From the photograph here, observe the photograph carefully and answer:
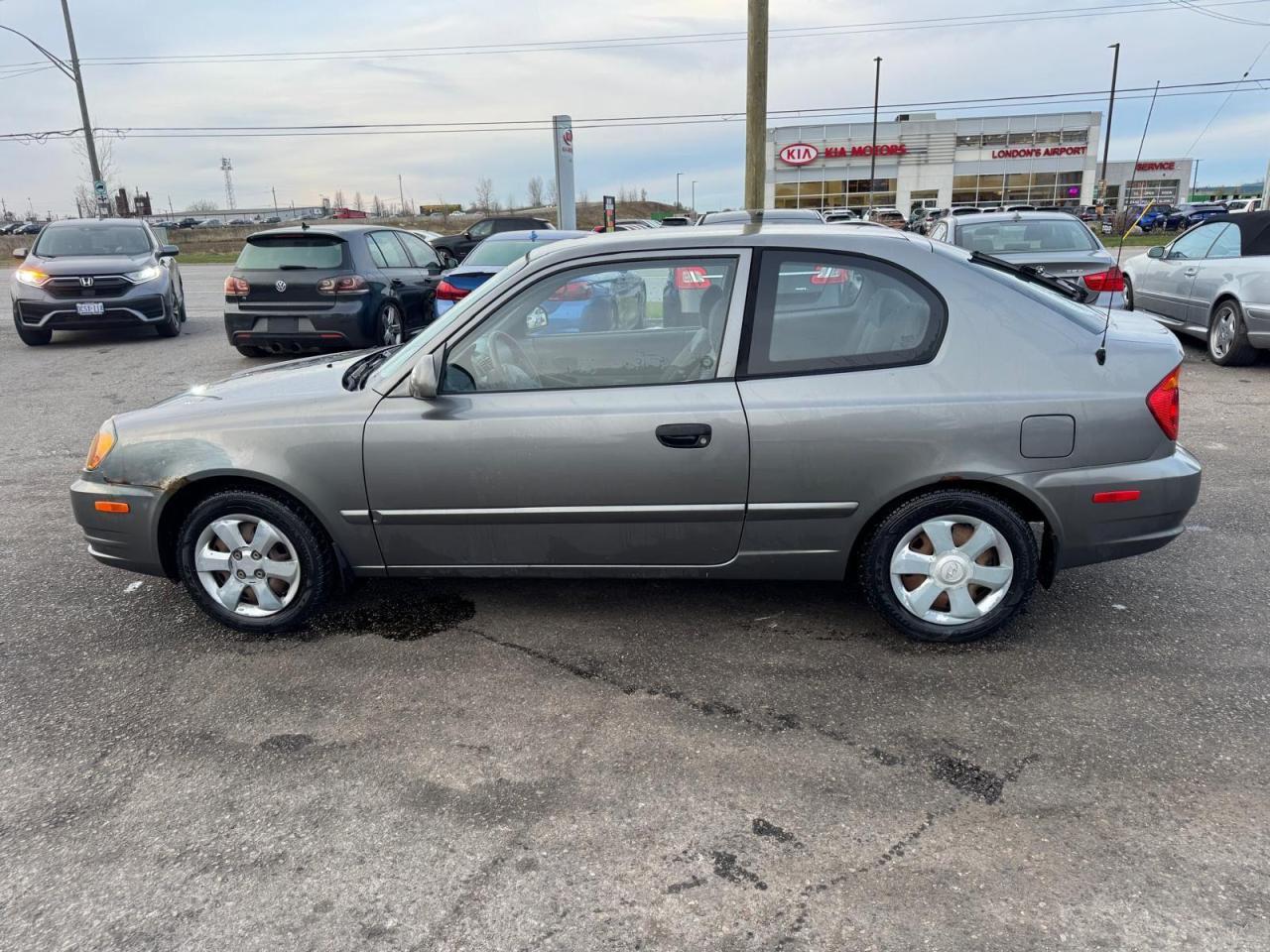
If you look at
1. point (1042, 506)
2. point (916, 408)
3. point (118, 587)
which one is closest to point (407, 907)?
point (916, 408)

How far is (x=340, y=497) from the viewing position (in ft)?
11.7

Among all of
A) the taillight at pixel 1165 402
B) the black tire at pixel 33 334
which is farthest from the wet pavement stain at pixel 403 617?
the black tire at pixel 33 334

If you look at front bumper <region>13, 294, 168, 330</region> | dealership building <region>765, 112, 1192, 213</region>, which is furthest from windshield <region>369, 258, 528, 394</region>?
dealership building <region>765, 112, 1192, 213</region>

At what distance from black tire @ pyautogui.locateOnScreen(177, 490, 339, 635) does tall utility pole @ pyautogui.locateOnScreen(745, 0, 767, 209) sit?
10.1 m

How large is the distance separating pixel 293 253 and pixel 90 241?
14.8 feet

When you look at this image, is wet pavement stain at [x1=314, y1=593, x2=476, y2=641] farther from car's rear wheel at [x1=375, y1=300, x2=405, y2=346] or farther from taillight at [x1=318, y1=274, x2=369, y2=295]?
taillight at [x1=318, y1=274, x2=369, y2=295]

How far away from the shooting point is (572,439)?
3414mm

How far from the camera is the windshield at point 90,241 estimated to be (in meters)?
12.2

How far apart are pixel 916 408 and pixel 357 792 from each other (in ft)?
7.68

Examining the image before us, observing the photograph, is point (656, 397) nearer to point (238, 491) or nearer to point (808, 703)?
point (808, 703)

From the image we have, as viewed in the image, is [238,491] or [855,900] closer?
[855,900]

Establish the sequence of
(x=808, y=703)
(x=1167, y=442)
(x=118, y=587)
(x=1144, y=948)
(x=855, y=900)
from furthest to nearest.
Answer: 1. (x=118, y=587)
2. (x=1167, y=442)
3. (x=808, y=703)
4. (x=855, y=900)
5. (x=1144, y=948)

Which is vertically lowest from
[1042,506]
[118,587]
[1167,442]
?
[118,587]

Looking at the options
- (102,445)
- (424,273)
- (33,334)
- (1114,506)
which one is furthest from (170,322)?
(1114,506)
